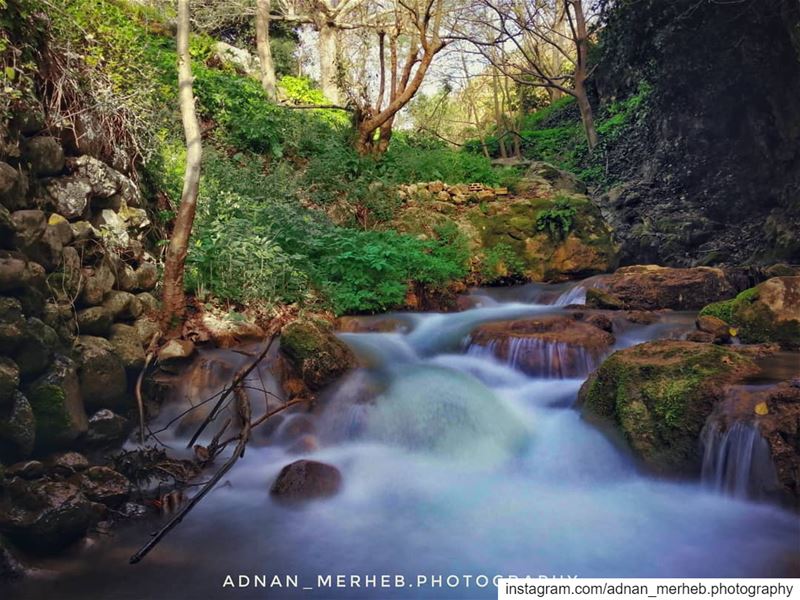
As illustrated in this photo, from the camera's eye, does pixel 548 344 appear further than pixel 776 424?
Yes

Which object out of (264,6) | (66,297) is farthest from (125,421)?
(264,6)

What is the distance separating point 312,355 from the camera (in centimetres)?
604

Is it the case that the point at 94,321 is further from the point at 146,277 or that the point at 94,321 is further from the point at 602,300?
the point at 602,300

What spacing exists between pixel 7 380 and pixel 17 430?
1.19 ft

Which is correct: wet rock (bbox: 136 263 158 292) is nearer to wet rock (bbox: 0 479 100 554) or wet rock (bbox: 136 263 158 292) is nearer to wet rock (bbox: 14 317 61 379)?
wet rock (bbox: 14 317 61 379)

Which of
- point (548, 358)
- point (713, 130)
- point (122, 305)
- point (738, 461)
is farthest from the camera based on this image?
point (713, 130)

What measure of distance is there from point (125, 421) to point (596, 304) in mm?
6081

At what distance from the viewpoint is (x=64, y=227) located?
5.19 metres

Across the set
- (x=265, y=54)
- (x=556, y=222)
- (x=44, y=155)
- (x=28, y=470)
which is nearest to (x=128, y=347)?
(x=28, y=470)

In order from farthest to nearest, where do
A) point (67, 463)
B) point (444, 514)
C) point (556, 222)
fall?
point (556, 222) < point (444, 514) < point (67, 463)

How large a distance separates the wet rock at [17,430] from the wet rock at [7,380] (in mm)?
51

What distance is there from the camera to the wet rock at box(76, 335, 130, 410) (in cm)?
497

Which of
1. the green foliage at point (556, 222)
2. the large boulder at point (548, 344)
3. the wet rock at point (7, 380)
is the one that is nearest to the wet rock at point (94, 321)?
Answer: the wet rock at point (7, 380)

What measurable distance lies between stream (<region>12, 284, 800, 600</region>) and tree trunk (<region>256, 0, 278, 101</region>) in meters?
10.3
